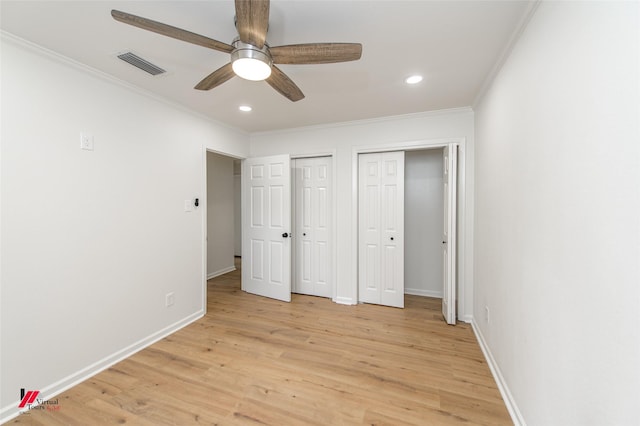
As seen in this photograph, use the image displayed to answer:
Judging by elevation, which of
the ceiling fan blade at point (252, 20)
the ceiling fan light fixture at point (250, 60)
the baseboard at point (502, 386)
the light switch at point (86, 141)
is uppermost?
the ceiling fan blade at point (252, 20)

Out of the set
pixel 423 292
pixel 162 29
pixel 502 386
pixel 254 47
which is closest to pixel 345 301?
pixel 423 292

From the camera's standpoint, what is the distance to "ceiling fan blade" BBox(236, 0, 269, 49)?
1.16 metres

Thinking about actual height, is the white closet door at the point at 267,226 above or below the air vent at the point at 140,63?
below

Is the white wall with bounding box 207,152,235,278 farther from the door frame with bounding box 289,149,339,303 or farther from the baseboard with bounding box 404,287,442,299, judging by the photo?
the baseboard with bounding box 404,287,442,299

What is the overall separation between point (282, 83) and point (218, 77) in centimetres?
42

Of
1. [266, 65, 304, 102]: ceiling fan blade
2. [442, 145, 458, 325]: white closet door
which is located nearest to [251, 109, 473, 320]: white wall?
[442, 145, 458, 325]: white closet door

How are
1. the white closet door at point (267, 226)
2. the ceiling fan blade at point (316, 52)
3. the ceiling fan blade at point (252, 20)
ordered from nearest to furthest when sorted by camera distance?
1. the ceiling fan blade at point (252, 20)
2. the ceiling fan blade at point (316, 52)
3. the white closet door at point (267, 226)

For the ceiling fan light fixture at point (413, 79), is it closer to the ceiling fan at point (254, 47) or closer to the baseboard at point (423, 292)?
the ceiling fan at point (254, 47)

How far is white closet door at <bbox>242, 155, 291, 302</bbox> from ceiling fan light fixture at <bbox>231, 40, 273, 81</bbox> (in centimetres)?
206

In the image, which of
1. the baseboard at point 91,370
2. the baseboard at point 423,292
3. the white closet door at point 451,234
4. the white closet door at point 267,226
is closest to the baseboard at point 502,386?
the white closet door at point 451,234

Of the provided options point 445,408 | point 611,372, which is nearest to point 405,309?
point 445,408

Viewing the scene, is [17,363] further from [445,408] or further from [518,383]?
[518,383]

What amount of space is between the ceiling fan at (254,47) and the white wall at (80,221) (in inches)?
49.3

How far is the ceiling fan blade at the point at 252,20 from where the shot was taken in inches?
45.5
